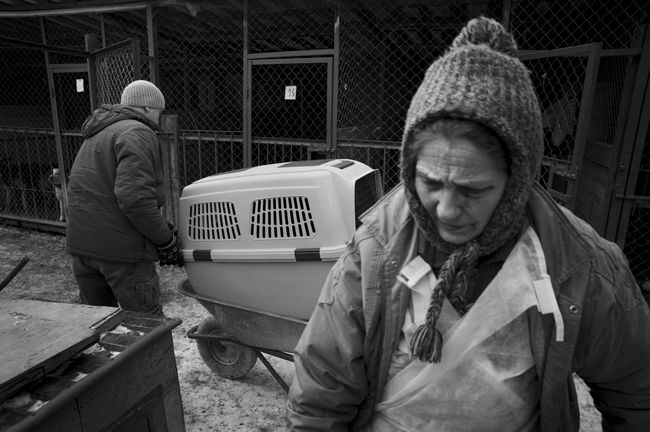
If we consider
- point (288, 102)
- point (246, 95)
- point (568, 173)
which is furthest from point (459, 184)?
point (288, 102)

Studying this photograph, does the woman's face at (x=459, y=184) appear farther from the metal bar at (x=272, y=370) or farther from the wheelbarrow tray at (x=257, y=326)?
the metal bar at (x=272, y=370)

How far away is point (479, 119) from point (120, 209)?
8.69ft

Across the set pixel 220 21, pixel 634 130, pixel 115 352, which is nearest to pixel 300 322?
pixel 115 352

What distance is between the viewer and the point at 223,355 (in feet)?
10.8

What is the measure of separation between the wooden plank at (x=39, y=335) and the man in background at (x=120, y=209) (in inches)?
39.3

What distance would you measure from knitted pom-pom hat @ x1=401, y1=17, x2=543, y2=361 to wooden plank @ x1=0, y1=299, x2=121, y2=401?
1239 mm

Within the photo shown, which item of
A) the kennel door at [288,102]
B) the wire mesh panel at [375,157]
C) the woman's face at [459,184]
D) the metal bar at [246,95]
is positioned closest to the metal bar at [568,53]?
the wire mesh panel at [375,157]

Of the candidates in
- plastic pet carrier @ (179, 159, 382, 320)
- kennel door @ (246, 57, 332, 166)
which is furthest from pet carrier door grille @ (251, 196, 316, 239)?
kennel door @ (246, 57, 332, 166)

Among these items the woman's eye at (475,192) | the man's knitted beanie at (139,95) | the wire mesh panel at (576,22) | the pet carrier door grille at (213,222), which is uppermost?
the wire mesh panel at (576,22)

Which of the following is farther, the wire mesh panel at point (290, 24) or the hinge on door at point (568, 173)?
the wire mesh panel at point (290, 24)

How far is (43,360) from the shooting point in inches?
Result: 57.5

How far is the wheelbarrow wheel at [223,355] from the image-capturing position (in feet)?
10.4

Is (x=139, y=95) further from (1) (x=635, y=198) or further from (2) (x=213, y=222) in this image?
(1) (x=635, y=198)

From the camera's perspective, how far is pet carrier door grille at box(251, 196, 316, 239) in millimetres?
2281
